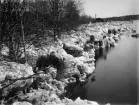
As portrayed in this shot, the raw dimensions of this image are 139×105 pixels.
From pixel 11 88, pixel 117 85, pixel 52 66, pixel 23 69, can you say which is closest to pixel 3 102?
pixel 11 88

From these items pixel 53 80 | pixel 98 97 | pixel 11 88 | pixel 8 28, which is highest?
pixel 8 28

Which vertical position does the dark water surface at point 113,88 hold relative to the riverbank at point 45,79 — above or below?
below

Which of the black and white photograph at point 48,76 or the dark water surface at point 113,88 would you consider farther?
the dark water surface at point 113,88

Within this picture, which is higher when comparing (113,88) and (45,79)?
(45,79)

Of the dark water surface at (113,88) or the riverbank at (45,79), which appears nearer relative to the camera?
the riverbank at (45,79)

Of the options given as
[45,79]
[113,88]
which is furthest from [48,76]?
[113,88]

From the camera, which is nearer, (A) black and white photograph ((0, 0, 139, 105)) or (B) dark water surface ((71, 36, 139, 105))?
(A) black and white photograph ((0, 0, 139, 105))

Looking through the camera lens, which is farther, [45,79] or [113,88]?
[113,88]

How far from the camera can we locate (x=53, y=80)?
9047 mm

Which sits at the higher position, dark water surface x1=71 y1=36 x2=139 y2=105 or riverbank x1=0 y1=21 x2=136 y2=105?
riverbank x1=0 y1=21 x2=136 y2=105

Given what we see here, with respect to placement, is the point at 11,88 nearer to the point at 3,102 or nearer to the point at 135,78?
the point at 3,102

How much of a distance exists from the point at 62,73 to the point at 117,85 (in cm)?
323

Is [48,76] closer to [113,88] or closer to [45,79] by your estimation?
[45,79]

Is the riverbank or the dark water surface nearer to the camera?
the riverbank
